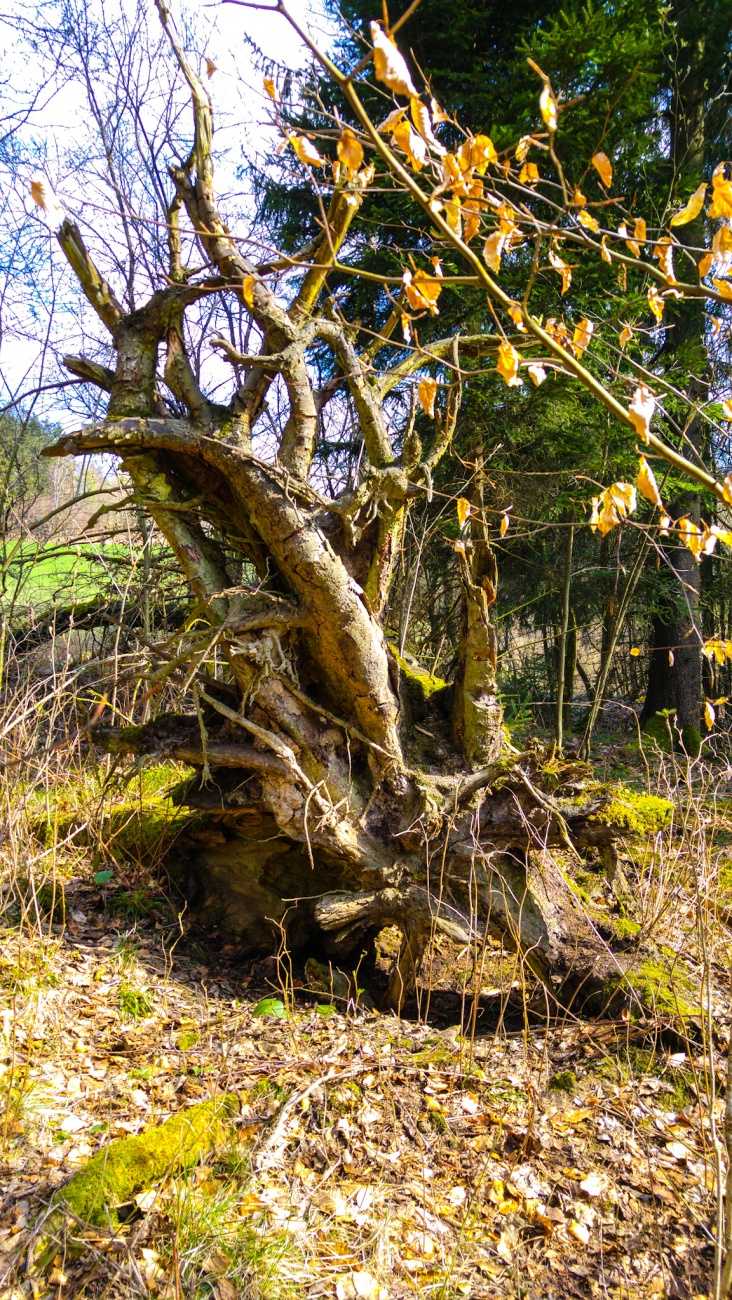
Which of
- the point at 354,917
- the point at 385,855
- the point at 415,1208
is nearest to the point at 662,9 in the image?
the point at 385,855

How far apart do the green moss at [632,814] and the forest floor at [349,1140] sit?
1.58 ft

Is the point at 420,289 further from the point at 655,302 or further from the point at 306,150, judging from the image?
the point at 655,302

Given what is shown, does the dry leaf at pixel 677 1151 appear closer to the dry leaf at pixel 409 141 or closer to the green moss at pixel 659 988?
the green moss at pixel 659 988

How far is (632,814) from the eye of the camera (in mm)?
4191

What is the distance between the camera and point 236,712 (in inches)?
166

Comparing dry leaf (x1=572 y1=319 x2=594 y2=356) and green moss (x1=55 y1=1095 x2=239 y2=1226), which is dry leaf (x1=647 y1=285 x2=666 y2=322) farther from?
green moss (x1=55 y1=1095 x2=239 y2=1226)

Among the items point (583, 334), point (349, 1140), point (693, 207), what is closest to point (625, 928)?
point (349, 1140)

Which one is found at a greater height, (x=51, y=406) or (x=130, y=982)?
(x=51, y=406)

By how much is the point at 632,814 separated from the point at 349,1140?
2.24 meters

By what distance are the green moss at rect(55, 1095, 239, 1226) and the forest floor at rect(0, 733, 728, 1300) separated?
0.05m

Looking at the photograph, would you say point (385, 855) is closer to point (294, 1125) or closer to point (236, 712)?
point (236, 712)

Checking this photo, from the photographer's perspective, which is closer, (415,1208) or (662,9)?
(415,1208)

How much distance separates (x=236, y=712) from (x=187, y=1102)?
190cm

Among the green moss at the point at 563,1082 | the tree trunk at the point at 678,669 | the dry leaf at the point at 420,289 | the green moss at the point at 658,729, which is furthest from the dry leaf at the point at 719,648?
the green moss at the point at 658,729
